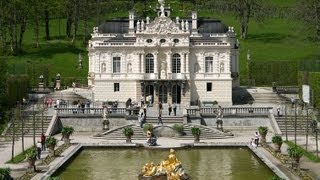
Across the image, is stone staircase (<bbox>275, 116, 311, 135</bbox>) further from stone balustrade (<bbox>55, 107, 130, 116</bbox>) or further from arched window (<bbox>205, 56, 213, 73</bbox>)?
stone balustrade (<bbox>55, 107, 130, 116</bbox>)

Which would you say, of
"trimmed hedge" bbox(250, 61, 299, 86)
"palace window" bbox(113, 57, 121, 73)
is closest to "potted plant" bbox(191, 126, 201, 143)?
"palace window" bbox(113, 57, 121, 73)

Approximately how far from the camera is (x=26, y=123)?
2432 inches

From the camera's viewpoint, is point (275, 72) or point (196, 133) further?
point (275, 72)

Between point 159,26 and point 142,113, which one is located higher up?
point 159,26

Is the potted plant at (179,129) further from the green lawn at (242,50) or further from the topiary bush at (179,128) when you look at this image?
the green lawn at (242,50)

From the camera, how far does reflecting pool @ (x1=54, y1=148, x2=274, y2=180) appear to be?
39.5 metres

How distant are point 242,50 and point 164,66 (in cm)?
2895

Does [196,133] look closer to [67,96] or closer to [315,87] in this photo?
[315,87]

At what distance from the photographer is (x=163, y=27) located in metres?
72.3

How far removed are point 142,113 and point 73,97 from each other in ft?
49.3

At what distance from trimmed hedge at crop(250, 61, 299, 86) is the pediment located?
60.7 feet

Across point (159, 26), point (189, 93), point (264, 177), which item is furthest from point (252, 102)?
point (264, 177)

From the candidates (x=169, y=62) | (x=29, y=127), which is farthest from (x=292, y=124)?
(x=29, y=127)

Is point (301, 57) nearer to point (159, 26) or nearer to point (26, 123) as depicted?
point (159, 26)
